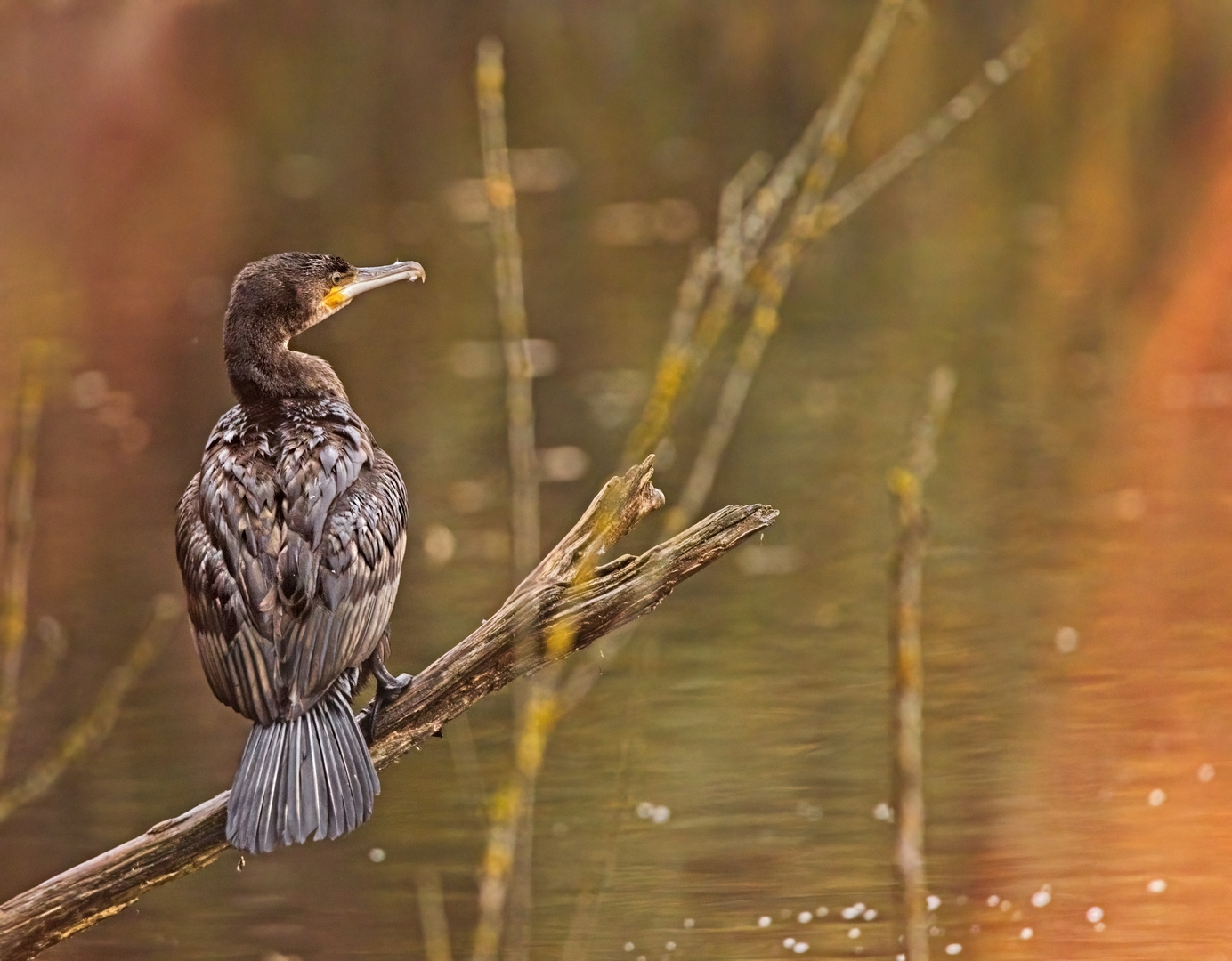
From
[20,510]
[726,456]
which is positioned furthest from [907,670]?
[726,456]

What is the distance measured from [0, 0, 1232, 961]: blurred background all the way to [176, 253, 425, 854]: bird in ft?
1.89

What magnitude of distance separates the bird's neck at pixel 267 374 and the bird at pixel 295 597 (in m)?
0.08

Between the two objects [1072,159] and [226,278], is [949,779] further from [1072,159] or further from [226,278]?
[1072,159]

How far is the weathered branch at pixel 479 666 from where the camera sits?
3.72 metres

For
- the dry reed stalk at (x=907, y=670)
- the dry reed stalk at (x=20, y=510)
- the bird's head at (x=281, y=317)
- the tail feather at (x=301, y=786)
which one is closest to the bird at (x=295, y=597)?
the tail feather at (x=301, y=786)

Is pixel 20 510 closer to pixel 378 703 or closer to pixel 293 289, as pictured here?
pixel 378 703

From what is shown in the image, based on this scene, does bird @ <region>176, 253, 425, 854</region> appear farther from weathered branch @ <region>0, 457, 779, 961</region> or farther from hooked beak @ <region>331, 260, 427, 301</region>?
hooked beak @ <region>331, 260, 427, 301</region>

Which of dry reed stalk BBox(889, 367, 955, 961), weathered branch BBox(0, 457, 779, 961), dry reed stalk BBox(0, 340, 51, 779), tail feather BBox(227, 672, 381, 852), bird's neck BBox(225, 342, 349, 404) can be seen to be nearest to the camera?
dry reed stalk BBox(889, 367, 955, 961)

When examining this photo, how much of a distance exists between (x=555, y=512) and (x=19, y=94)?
1857cm

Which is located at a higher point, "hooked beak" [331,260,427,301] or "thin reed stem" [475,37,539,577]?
"hooked beak" [331,260,427,301]

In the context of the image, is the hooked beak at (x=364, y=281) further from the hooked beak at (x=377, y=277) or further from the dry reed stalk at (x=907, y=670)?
the dry reed stalk at (x=907, y=670)

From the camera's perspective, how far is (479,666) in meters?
3.98

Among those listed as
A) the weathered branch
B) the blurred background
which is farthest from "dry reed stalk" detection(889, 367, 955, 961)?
the weathered branch

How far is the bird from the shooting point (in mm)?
3961
